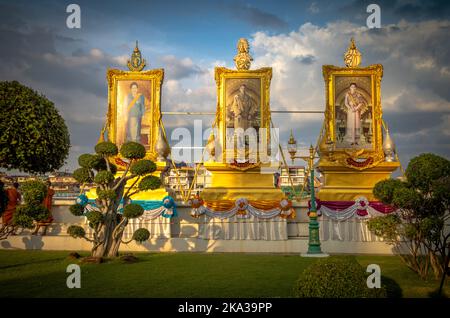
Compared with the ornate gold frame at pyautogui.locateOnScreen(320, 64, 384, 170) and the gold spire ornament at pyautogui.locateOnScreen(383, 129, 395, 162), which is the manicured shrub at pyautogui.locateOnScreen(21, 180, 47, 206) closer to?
the ornate gold frame at pyautogui.locateOnScreen(320, 64, 384, 170)

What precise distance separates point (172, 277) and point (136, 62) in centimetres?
1468

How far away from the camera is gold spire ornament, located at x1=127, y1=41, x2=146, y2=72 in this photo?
2384 centimetres

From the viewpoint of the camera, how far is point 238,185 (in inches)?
869

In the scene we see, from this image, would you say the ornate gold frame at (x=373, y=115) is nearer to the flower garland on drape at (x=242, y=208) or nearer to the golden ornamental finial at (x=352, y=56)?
the golden ornamental finial at (x=352, y=56)

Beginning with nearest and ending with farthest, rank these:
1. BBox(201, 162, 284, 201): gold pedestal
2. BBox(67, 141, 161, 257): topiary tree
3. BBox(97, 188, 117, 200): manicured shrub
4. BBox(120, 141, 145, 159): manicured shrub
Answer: BBox(97, 188, 117, 200): manicured shrub → BBox(67, 141, 161, 257): topiary tree → BBox(120, 141, 145, 159): manicured shrub → BBox(201, 162, 284, 201): gold pedestal

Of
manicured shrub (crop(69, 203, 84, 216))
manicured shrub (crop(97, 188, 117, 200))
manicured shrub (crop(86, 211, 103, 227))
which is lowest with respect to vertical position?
manicured shrub (crop(86, 211, 103, 227))

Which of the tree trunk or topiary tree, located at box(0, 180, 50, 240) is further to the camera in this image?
the tree trunk

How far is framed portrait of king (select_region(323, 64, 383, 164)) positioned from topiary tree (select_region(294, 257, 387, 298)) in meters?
15.6

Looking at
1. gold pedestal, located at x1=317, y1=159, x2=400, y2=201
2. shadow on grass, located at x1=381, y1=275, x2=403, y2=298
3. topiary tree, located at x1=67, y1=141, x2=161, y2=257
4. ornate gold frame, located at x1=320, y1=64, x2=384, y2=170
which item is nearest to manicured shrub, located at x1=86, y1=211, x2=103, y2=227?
topiary tree, located at x1=67, y1=141, x2=161, y2=257

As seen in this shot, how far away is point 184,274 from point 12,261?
670cm

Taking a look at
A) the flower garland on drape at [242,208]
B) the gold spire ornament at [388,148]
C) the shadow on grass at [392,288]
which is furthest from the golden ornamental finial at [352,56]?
the shadow on grass at [392,288]

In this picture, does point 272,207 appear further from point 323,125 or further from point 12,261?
point 12,261

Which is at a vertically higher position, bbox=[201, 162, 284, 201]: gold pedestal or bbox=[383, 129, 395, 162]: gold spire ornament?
bbox=[383, 129, 395, 162]: gold spire ornament
